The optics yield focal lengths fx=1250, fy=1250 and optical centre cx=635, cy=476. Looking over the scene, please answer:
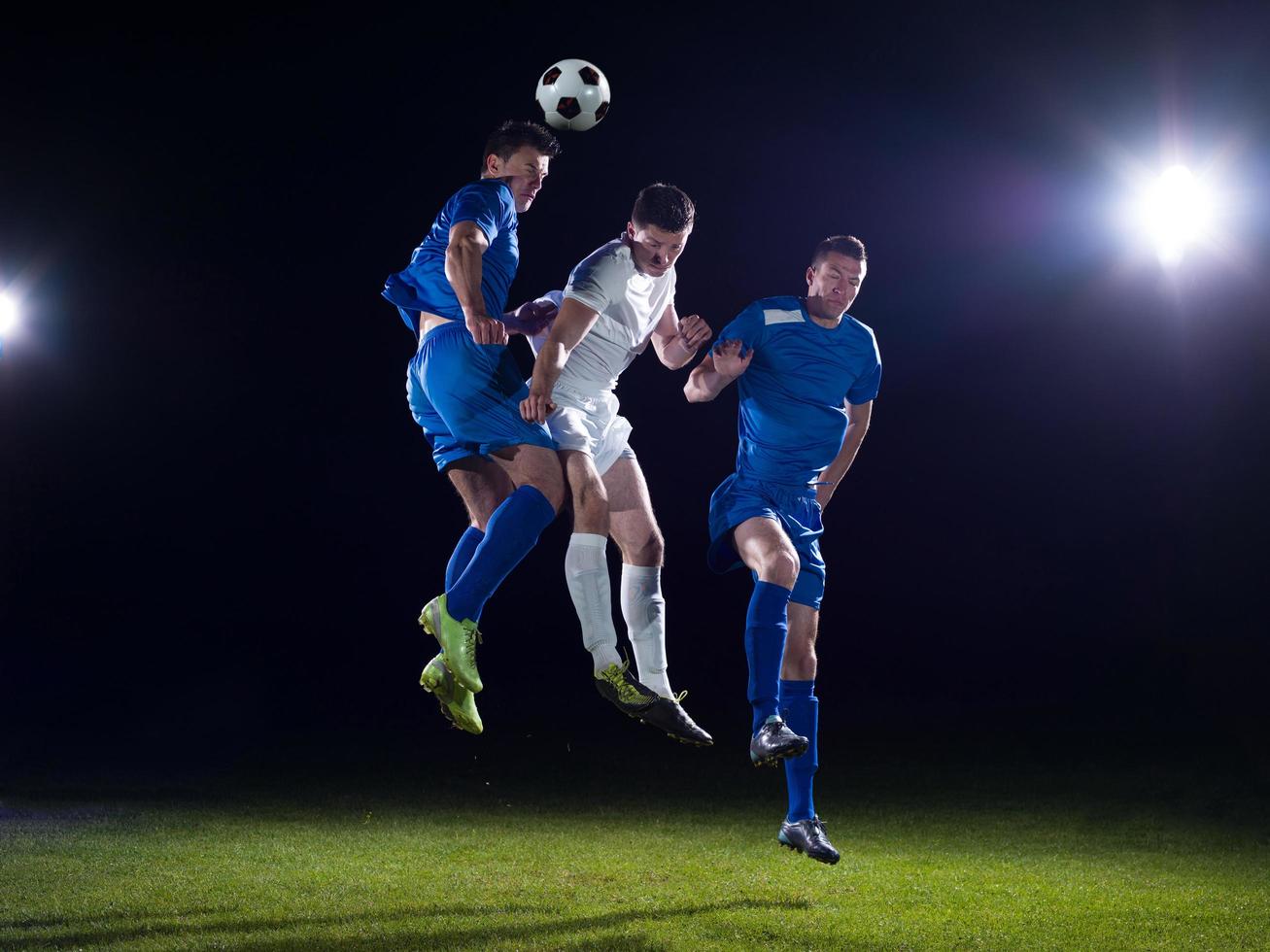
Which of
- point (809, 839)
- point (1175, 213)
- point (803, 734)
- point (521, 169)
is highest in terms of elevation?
point (1175, 213)

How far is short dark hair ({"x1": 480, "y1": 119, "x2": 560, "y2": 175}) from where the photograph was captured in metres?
3.90

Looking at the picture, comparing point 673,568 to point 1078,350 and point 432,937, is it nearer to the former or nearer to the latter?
point 1078,350

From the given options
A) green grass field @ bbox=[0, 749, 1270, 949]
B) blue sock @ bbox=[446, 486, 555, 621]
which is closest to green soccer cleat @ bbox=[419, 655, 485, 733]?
blue sock @ bbox=[446, 486, 555, 621]

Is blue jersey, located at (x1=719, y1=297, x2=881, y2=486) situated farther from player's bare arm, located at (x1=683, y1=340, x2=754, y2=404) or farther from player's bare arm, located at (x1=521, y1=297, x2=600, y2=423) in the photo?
player's bare arm, located at (x1=521, y1=297, x2=600, y2=423)

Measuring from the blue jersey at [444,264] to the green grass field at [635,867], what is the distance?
3233mm

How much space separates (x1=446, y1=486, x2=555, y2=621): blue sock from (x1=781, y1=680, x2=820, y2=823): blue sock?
54.7 inches

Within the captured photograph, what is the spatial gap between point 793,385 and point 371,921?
11.8 feet

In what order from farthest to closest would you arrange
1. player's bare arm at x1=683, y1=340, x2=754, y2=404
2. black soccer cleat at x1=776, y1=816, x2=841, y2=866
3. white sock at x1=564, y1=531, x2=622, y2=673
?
black soccer cleat at x1=776, y1=816, x2=841, y2=866 → player's bare arm at x1=683, y1=340, x2=754, y2=404 → white sock at x1=564, y1=531, x2=622, y2=673

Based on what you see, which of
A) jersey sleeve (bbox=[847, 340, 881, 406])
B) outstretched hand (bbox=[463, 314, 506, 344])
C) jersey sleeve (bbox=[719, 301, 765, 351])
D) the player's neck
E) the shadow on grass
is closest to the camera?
outstretched hand (bbox=[463, 314, 506, 344])

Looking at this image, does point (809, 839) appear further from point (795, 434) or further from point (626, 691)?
point (795, 434)

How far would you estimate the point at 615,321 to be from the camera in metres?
4.11

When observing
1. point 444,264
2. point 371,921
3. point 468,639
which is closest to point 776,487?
point 468,639

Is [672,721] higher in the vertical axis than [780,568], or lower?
lower

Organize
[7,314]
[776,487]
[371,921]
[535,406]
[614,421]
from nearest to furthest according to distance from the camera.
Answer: [535,406], [614,421], [776,487], [371,921], [7,314]
